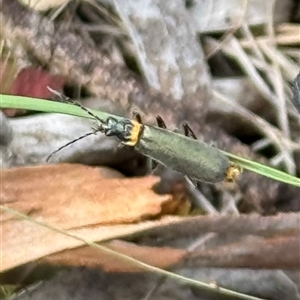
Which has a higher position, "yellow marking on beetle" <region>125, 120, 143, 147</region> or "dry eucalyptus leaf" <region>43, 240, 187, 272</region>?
"yellow marking on beetle" <region>125, 120, 143, 147</region>

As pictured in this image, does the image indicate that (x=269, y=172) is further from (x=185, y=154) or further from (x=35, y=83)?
(x=35, y=83)

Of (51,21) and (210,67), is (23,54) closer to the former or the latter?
(51,21)

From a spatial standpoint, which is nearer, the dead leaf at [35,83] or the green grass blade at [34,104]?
the green grass blade at [34,104]

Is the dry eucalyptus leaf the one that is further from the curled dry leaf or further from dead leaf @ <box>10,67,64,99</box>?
dead leaf @ <box>10,67,64,99</box>

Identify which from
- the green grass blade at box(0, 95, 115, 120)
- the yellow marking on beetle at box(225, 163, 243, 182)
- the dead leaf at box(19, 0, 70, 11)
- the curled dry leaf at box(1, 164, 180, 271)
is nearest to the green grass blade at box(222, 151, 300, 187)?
the yellow marking on beetle at box(225, 163, 243, 182)

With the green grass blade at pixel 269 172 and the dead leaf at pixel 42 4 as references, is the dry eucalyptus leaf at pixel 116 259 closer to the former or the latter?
the green grass blade at pixel 269 172

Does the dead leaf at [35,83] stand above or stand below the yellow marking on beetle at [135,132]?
above

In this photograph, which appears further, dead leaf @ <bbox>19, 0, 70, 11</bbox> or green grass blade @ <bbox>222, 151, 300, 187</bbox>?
dead leaf @ <bbox>19, 0, 70, 11</bbox>

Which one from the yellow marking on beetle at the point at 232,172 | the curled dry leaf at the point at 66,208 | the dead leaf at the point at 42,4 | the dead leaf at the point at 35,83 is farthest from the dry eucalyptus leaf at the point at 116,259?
the dead leaf at the point at 42,4

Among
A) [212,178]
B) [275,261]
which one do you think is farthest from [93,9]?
[275,261]
